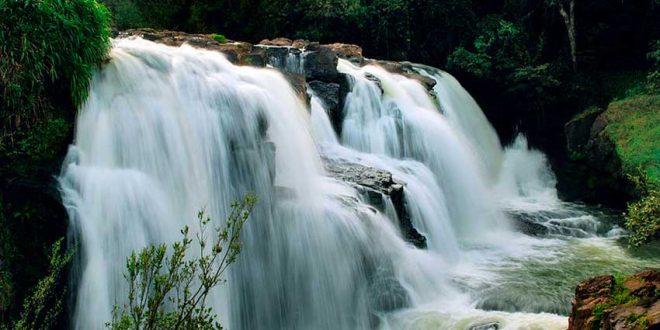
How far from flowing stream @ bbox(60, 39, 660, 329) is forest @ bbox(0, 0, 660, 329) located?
0.16 meters

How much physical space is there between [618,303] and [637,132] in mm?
10126

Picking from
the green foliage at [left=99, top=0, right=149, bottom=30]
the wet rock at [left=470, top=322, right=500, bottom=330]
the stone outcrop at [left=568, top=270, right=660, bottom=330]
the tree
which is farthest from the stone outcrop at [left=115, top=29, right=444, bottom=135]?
the green foliage at [left=99, top=0, right=149, bottom=30]

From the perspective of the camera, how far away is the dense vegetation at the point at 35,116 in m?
6.48

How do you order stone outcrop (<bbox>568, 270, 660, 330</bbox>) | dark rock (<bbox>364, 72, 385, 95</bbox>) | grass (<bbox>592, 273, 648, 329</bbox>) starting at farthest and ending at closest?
1. dark rock (<bbox>364, 72, 385, 95</bbox>)
2. grass (<bbox>592, 273, 648, 329</bbox>)
3. stone outcrop (<bbox>568, 270, 660, 330</bbox>)

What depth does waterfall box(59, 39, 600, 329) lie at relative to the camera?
6.94m

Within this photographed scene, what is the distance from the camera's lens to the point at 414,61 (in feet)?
67.4

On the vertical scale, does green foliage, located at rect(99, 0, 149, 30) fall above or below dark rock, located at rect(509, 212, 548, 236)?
above

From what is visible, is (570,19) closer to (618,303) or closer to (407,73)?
(407,73)

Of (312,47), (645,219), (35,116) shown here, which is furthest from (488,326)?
(312,47)

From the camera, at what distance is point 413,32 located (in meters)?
20.5

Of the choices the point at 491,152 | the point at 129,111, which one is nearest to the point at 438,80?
the point at 491,152

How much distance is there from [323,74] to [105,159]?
6896 millimetres

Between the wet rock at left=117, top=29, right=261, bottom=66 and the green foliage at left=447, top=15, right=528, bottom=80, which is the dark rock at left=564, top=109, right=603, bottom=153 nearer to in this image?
the green foliage at left=447, top=15, right=528, bottom=80

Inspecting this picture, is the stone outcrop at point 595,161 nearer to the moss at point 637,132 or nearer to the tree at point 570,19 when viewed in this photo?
the moss at point 637,132
